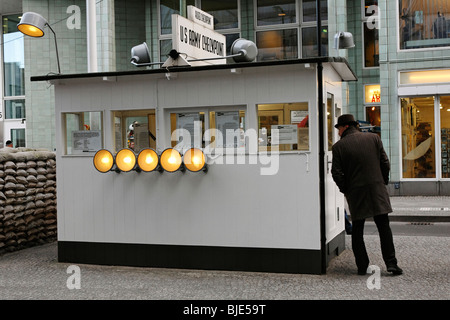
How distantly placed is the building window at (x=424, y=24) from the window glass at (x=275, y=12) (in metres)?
4.96

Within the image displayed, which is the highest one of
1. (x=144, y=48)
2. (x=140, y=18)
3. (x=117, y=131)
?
(x=140, y=18)

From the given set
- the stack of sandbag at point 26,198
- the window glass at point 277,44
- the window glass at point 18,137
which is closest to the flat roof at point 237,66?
the stack of sandbag at point 26,198

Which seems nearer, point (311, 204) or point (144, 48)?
point (311, 204)

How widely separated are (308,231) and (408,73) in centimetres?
1386

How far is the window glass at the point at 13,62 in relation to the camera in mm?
30327

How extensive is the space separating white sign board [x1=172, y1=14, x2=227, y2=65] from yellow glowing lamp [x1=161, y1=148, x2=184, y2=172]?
1524 millimetres

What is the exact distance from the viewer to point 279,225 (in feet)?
26.7

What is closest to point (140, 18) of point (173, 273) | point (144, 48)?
point (144, 48)

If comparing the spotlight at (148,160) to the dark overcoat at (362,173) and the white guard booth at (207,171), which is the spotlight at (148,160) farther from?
the dark overcoat at (362,173)

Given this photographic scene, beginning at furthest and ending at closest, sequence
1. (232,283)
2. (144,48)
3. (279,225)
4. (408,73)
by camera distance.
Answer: (408,73) < (144,48) < (279,225) < (232,283)

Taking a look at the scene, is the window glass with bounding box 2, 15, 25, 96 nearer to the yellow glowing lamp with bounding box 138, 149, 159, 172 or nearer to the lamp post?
the lamp post

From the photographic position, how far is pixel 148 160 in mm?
8594

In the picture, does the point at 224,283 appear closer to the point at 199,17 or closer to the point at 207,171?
the point at 207,171
